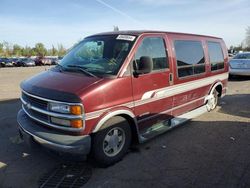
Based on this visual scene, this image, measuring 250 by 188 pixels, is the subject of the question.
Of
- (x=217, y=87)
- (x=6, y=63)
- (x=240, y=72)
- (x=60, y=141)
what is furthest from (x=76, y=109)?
(x=6, y=63)

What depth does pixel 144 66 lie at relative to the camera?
13.6 ft

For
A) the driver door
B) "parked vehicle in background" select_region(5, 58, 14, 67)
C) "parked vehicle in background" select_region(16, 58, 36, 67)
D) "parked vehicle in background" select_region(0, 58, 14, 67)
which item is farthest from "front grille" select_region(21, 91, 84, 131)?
"parked vehicle in background" select_region(16, 58, 36, 67)

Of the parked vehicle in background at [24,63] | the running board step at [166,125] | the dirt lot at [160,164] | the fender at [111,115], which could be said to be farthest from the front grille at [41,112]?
the parked vehicle in background at [24,63]

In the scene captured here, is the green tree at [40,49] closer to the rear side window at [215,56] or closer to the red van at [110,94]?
the rear side window at [215,56]

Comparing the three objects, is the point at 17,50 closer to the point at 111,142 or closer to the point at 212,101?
the point at 212,101

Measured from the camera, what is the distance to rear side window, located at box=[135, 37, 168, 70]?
4402 mm

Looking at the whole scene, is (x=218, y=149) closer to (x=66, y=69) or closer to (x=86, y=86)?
(x=86, y=86)

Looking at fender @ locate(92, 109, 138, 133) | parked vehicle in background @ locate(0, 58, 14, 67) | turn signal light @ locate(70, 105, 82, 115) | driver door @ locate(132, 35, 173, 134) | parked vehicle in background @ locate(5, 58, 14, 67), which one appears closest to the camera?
turn signal light @ locate(70, 105, 82, 115)

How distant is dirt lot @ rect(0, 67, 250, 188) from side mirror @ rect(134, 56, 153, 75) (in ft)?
4.63

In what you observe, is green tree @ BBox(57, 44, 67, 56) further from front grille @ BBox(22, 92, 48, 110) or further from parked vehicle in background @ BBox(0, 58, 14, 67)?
front grille @ BBox(22, 92, 48, 110)

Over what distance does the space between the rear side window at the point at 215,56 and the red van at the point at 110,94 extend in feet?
3.88

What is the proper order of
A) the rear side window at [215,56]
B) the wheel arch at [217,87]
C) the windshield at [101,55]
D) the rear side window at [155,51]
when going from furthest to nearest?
the wheel arch at [217,87] → the rear side window at [215,56] → the rear side window at [155,51] → the windshield at [101,55]

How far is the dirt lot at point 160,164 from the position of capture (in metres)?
3.58

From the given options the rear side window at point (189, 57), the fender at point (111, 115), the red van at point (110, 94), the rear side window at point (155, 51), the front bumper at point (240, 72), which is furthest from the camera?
the front bumper at point (240, 72)
